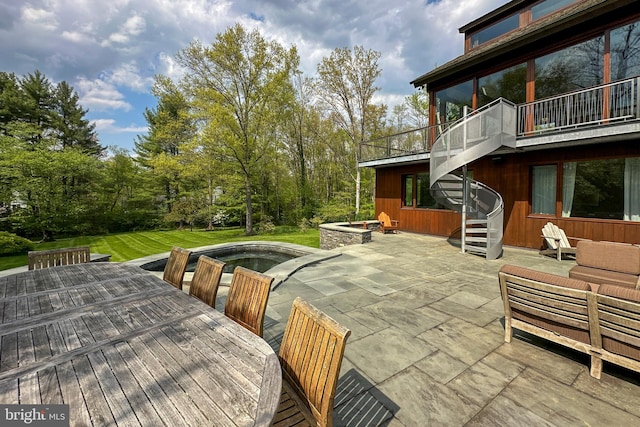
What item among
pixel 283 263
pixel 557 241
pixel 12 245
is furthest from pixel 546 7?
pixel 12 245

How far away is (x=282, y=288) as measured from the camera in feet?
16.2

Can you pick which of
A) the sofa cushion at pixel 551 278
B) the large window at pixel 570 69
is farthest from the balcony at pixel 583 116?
the sofa cushion at pixel 551 278

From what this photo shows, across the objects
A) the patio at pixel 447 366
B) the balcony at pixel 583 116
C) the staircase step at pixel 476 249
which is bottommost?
the patio at pixel 447 366

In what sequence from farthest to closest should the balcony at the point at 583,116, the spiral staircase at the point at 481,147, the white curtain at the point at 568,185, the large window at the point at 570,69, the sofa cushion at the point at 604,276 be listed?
the white curtain at the point at 568,185 → the large window at the point at 570,69 → the spiral staircase at the point at 481,147 → the balcony at the point at 583,116 → the sofa cushion at the point at 604,276

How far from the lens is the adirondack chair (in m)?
6.70

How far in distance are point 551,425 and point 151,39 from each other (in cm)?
1573

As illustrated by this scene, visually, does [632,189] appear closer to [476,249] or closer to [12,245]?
[476,249]

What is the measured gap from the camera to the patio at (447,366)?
6.47 ft

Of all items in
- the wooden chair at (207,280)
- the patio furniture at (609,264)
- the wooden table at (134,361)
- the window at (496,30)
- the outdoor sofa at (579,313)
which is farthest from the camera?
the window at (496,30)

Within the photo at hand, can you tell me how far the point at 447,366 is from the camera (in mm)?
2541

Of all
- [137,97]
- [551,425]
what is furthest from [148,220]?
[551,425]

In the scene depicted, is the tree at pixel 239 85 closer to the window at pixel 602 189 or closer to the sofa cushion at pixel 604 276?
the window at pixel 602 189

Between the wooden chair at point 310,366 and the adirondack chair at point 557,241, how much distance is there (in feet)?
26.2

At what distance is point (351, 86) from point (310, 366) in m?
18.4
